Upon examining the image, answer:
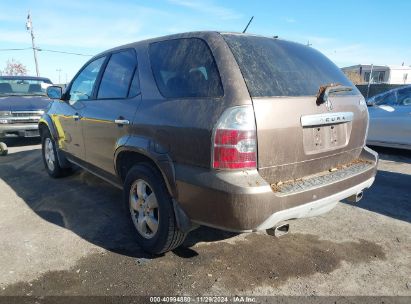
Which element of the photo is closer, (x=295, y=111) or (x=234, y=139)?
(x=234, y=139)

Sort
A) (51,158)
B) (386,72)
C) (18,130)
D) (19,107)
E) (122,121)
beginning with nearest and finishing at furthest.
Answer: (122,121), (51,158), (18,130), (19,107), (386,72)

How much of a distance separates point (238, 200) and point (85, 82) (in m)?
2.90

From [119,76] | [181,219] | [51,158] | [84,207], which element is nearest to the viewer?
[181,219]

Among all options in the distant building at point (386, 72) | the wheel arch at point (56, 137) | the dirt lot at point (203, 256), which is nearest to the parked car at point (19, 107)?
the wheel arch at point (56, 137)

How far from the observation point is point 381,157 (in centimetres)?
699

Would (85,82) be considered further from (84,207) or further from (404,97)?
(404,97)

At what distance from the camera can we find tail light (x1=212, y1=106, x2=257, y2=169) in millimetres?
2236

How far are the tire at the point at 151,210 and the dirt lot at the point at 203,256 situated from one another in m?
0.16

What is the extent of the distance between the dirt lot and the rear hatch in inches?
32.9

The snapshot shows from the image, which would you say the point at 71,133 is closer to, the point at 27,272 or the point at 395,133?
the point at 27,272

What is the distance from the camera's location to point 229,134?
224 cm

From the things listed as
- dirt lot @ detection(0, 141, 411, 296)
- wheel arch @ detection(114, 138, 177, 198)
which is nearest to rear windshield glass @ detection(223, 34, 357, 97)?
wheel arch @ detection(114, 138, 177, 198)

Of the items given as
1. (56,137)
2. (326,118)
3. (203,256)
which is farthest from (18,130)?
(326,118)

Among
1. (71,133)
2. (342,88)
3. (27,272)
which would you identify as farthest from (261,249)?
(71,133)
